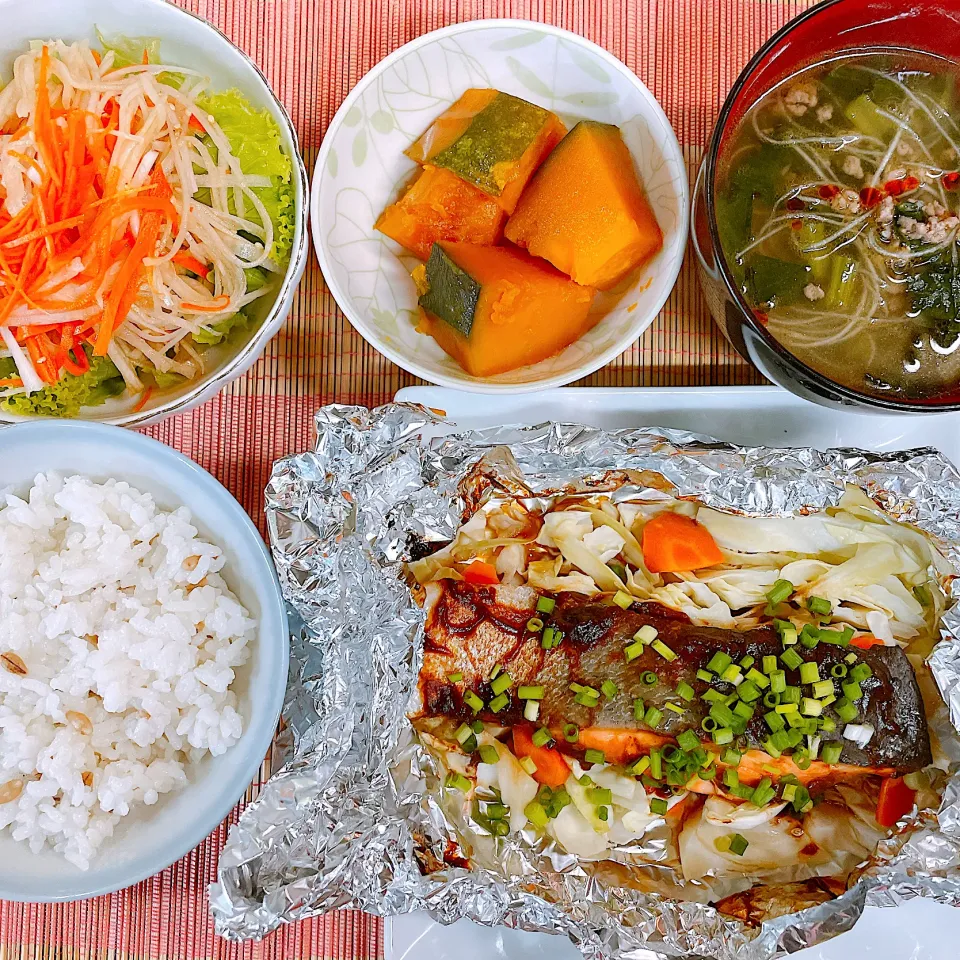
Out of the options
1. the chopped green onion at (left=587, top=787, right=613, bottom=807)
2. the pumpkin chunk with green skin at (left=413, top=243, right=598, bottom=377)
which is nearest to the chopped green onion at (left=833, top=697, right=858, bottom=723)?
the chopped green onion at (left=587, top=787, right=613, bottom=807)

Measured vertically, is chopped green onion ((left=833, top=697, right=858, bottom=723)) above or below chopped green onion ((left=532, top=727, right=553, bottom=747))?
above

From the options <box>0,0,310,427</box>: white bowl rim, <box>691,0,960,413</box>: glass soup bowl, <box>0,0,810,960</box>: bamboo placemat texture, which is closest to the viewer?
<box>691,0,960,413</box>: glass soup bowl

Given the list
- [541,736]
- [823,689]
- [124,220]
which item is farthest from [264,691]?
[823,689]

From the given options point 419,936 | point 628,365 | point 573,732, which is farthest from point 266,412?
point 419,936

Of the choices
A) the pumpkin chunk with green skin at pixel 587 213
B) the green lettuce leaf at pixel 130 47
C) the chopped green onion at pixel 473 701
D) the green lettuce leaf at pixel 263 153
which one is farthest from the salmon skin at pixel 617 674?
the green lettuce leaf at pixel 130 47

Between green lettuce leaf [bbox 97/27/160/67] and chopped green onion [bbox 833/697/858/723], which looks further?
green lettuce leaf [bbox 97/27/160/67]

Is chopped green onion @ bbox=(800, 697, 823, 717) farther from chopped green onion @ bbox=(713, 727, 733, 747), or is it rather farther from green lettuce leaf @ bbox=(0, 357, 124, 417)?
green lettuce leaf @ bbox=(0, 357, 124, 417)

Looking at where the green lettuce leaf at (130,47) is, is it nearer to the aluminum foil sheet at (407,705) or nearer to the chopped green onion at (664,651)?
the aluminum foil sheet at (407,705)

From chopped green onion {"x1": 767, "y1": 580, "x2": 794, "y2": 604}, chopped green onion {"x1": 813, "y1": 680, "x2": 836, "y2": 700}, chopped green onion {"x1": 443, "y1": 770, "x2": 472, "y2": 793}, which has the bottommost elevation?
chopped green onion {"x1": 443, "y1": 770, "x2": 472, "y2": 793}
